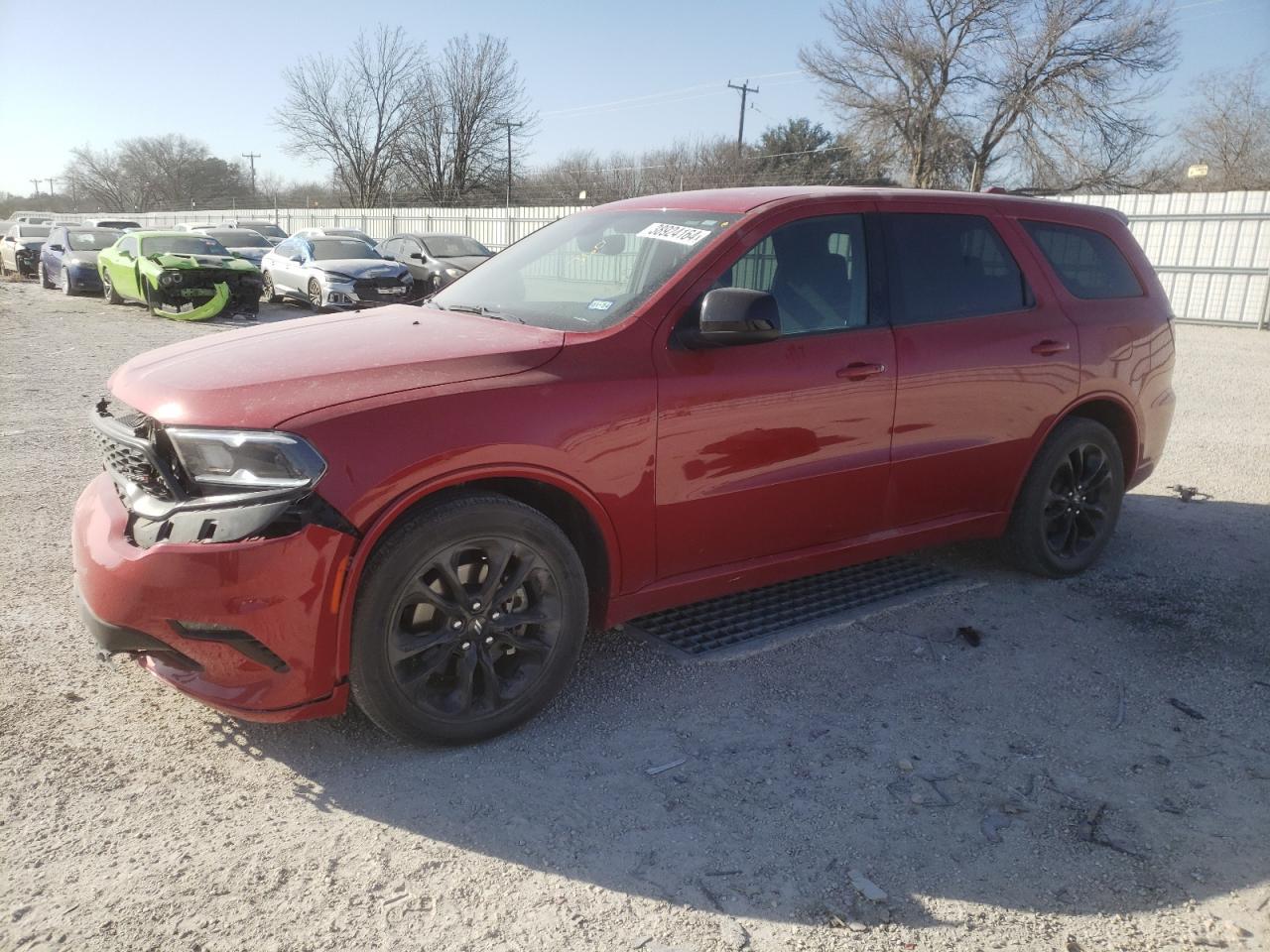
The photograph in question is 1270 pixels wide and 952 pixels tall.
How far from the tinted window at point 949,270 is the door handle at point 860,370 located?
0.90 feet

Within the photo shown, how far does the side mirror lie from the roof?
62 cm

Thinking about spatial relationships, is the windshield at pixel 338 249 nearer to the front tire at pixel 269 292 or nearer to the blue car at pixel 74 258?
the front tire at pixel 269 292

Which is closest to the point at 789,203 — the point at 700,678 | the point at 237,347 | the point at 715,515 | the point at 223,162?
the point at 715,515

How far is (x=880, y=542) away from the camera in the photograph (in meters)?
4.18

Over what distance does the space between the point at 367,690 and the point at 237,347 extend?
136cm

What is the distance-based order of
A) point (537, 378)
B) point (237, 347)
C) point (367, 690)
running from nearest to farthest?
point (367, 690) < point (537, 378) < point (237, 347)

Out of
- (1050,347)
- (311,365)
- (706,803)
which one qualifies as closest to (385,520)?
(311,365)

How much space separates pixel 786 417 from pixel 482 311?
1.33 m

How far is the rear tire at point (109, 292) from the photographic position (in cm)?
1893

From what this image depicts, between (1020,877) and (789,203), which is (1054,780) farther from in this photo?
(789,203)

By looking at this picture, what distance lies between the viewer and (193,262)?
640 inches

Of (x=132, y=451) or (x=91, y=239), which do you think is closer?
(x=132, y=451)

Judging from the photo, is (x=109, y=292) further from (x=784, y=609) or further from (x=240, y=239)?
(x=784, y=609)

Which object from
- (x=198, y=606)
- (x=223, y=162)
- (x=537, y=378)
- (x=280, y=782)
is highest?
(x=223, y=162)
